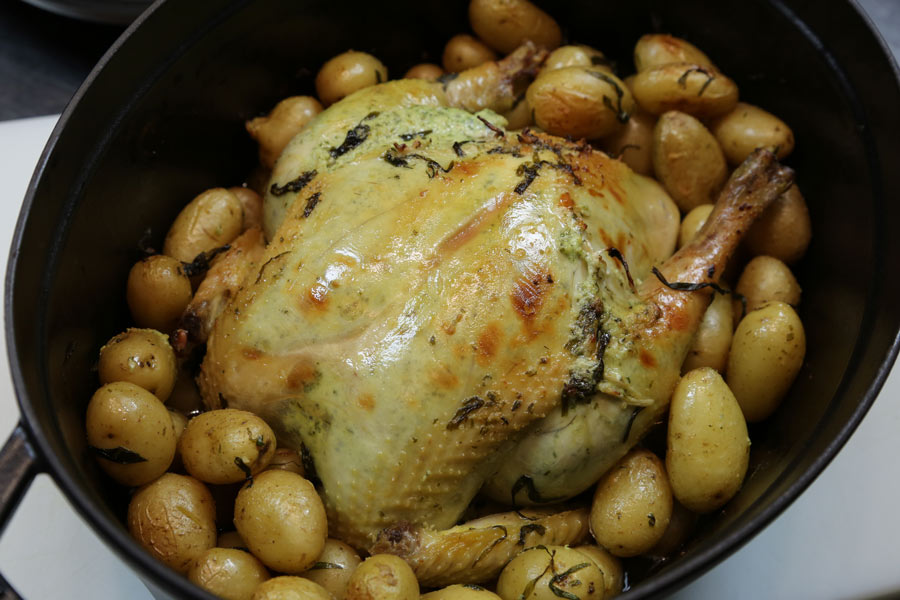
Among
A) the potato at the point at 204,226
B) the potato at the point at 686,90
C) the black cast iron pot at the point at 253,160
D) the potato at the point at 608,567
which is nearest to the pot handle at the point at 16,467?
the black cast iron pot at the point at 253,160

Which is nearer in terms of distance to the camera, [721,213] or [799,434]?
[799,434]

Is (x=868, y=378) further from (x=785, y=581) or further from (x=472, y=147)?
(x=472, y=147)

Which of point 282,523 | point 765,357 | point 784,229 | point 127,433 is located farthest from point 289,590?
point 784,229

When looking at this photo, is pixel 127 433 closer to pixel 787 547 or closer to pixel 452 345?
pixel 452 345

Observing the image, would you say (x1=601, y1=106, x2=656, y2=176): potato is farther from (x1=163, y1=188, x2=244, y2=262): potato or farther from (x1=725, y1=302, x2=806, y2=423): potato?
(x1=163, y1=188, x2=244, y2=262): potato

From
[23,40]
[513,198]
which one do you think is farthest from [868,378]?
[23,40]

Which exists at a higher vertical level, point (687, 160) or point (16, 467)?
point (687, 160)
